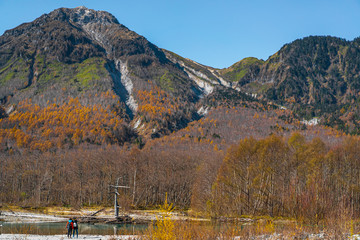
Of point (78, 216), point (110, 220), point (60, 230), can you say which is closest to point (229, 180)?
point (110, 220)

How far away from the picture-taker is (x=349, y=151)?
7050 centimetres

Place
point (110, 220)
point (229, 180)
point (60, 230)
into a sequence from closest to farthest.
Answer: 1. point (60, 230)
2. point (110, 220)
3. point (229, 180)

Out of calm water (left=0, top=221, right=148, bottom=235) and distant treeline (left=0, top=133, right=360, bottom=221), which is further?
distant treeline (left=0, top=133, right=360, bottom=221)

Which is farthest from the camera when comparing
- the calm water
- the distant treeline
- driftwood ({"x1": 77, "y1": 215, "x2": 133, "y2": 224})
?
driftwood ({"x1": 77, "y1": 215, "x2": 133, "y2": 224})

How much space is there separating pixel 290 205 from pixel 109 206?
53.5 metres

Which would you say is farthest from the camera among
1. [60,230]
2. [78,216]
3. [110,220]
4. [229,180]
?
[78,216]

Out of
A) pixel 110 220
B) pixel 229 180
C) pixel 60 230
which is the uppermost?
pixel 229 180

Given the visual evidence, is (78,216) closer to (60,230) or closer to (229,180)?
(60,230)

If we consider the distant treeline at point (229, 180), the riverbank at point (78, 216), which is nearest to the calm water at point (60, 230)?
the riverbank at point (78, 216)

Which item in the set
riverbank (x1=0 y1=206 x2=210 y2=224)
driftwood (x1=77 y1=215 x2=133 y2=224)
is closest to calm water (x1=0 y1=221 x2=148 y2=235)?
riverbank (x1=0 y1=206 x2=210 y2=224)

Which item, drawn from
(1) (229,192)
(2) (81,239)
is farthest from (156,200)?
(2) (81,239)

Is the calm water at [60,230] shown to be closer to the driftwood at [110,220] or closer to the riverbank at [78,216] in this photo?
the riverbank at [78,216]

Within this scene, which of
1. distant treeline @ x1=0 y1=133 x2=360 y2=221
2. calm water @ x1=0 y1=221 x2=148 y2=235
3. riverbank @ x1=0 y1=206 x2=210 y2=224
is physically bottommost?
riverbank @ x1=0 y1=206 x2=210 y2=224

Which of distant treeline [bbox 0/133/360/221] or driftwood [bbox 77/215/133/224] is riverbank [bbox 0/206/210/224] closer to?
driftwood [bbox 77/215/133/224]
